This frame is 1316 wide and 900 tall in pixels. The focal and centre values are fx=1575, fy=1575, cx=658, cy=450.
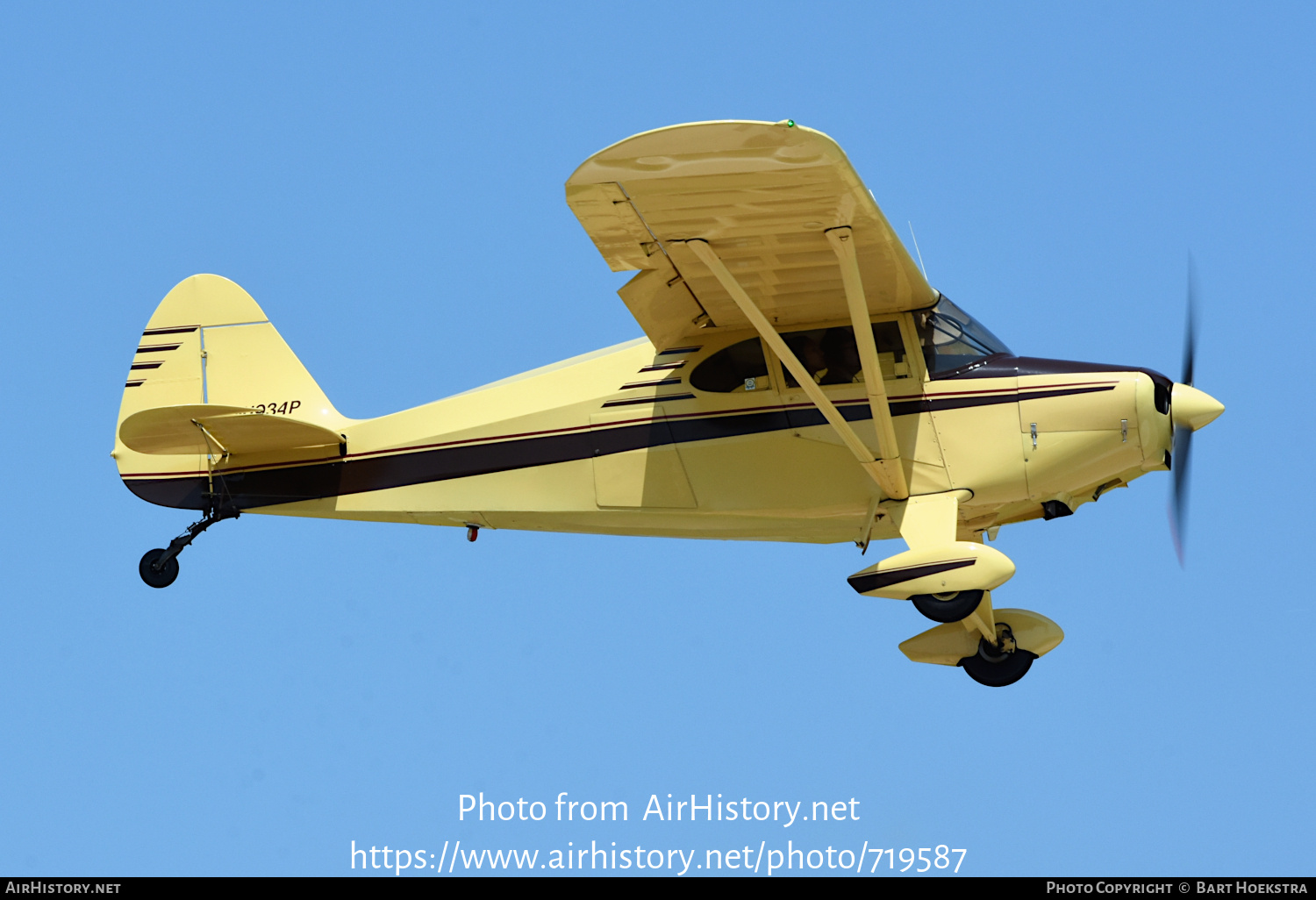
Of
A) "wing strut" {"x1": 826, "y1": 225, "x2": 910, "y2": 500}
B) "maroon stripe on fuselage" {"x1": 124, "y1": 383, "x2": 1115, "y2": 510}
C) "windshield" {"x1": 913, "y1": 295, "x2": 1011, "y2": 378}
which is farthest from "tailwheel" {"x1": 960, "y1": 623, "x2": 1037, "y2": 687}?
"windshield" {"x1": 913, "y1": 295, "x2": 1011, "y2": 378}

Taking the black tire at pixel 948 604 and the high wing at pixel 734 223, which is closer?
the high wing at pixel 734 223

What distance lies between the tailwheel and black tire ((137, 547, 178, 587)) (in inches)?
244

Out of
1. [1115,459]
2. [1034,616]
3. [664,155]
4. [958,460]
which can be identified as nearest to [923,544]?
[958,460]

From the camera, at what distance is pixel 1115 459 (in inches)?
425

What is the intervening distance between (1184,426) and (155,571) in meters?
7.72

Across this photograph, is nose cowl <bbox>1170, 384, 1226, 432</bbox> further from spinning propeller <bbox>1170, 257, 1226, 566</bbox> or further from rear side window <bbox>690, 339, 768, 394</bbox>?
rear side window <bbox>690, 339, 768, 394</bbox>

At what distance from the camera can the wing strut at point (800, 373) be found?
995 cm

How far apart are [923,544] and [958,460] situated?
0.70 m

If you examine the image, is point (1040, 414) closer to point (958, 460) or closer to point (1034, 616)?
point (958, 460)

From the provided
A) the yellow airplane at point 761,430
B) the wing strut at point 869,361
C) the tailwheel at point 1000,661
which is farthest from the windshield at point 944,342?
the tailwheel at point 1000,661

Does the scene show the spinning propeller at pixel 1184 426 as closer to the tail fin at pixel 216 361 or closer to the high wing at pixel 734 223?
the high wing at pixel 734 223

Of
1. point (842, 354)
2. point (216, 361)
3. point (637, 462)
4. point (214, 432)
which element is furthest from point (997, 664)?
point (216, 361)

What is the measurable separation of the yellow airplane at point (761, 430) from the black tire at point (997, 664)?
0.02 metres

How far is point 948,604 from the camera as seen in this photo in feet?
34.3
